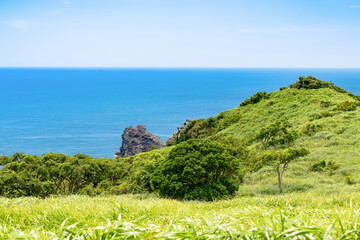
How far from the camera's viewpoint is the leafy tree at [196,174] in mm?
13930

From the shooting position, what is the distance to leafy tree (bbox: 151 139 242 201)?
548 inches

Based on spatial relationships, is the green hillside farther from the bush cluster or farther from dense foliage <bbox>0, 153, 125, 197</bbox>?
dense foliage <bbox>0, 153, 125, 197</bbox>

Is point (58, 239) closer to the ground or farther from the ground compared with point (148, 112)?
farther from the ground

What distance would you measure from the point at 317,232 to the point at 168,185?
1219 cm

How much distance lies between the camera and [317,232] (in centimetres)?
223

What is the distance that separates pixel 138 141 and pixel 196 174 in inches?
1710

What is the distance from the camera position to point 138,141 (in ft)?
185

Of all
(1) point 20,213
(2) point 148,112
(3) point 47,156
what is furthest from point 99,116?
(1) point 20,213

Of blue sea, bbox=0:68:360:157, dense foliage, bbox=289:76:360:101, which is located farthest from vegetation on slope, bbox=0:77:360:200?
blue sea, bbox=0:68:360:157

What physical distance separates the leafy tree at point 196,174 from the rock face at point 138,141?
40762mm

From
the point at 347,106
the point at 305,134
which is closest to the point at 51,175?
the point at 305,134

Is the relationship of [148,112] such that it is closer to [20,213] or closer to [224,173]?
[224,173]

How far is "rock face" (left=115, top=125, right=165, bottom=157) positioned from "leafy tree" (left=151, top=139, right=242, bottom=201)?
4076cm

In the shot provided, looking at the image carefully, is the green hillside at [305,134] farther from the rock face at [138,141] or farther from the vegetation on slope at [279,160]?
the rock face at [138,141]
